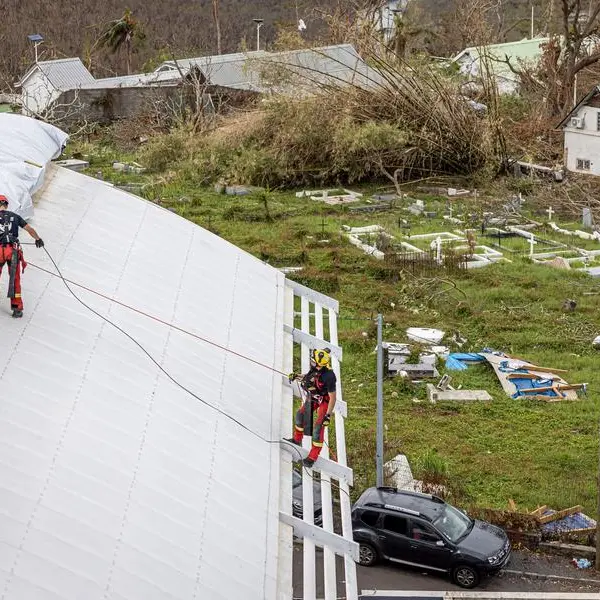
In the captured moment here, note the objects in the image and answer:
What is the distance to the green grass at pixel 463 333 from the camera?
18.6 m

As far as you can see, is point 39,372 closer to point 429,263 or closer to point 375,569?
point 375,569

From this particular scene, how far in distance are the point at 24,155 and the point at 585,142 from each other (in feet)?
103

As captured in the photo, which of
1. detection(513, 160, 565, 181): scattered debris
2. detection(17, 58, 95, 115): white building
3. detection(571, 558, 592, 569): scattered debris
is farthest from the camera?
detection(17, 58, 95, 115): white building

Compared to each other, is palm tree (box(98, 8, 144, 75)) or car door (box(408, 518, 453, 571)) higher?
palm tree (box(98, 8, 144, 75))

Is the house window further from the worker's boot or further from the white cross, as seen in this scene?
the worker's boot

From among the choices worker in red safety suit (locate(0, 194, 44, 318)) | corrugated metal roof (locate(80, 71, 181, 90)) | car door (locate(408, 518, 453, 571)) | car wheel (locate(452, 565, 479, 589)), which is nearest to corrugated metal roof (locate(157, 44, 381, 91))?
corrugated metal roof (locate(80, 71, 181, 90))

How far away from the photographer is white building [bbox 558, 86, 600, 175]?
41.8 m

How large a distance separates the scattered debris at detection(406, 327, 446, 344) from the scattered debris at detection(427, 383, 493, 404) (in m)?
2.97

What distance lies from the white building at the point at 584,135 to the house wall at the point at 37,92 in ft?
88.4

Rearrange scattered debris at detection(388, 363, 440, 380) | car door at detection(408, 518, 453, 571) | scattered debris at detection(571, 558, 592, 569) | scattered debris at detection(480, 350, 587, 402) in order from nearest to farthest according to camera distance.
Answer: car door at detection(408, 518, 453, 571), scattered debris at detection(571, 558, 592, 569), scattered debris at detection(480, 350, 587, 402), scattered debris at detection(388, 363, 440, 380)

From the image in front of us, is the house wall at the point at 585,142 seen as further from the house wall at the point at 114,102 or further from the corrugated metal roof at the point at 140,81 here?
the corrugated metal roof at the point at 140,81

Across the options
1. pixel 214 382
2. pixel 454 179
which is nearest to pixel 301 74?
pixel 454 179

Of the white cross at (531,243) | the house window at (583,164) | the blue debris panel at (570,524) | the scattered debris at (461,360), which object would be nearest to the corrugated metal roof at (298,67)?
the house window at (583,164)

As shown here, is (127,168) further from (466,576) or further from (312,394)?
(312,394)
